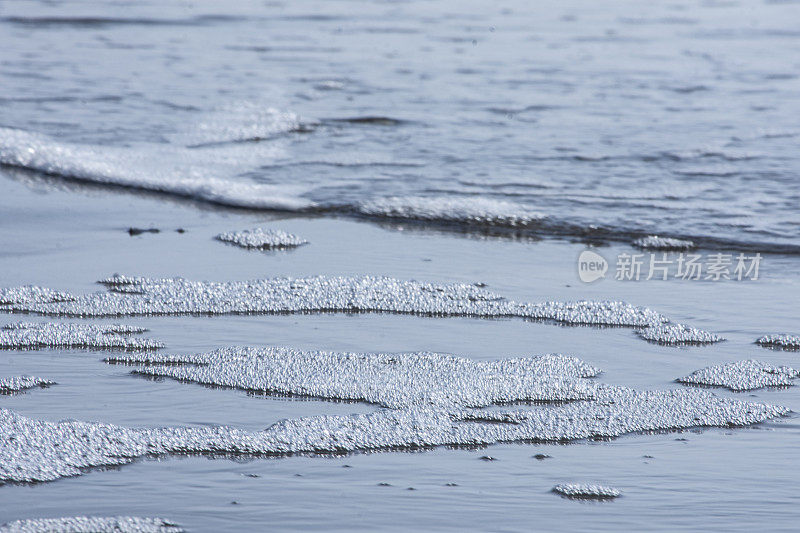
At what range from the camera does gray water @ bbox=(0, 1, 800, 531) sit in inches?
102

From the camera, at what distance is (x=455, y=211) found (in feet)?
18.7

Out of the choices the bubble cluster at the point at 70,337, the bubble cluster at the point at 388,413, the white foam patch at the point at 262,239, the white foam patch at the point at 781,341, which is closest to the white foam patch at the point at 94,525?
the bubble cluster at the point at 388,413

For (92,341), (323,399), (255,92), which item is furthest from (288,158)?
(323,399)

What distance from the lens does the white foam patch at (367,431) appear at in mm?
2726

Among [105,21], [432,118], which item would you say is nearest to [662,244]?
[432,118]

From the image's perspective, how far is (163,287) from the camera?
4.22 metres

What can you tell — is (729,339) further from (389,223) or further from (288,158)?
(288,158)

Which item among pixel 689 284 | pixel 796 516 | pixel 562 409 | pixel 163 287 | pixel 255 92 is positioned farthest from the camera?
pixel 255 92

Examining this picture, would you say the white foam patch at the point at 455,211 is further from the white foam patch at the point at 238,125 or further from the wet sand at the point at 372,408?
the white foam patch at the point at 238,125

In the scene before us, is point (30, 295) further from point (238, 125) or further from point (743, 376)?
point (238, 125)

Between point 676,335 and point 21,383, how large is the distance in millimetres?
2167

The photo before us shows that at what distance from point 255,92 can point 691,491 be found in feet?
25.7

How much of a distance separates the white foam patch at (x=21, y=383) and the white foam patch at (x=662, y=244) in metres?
2.99

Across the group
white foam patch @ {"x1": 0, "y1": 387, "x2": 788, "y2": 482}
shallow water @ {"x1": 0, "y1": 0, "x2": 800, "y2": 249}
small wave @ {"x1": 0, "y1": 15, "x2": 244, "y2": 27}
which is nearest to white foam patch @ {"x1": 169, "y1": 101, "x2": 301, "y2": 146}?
shallow water @ {"x1": 0, "y1": 0, "x2": 800, "y2": 249}
